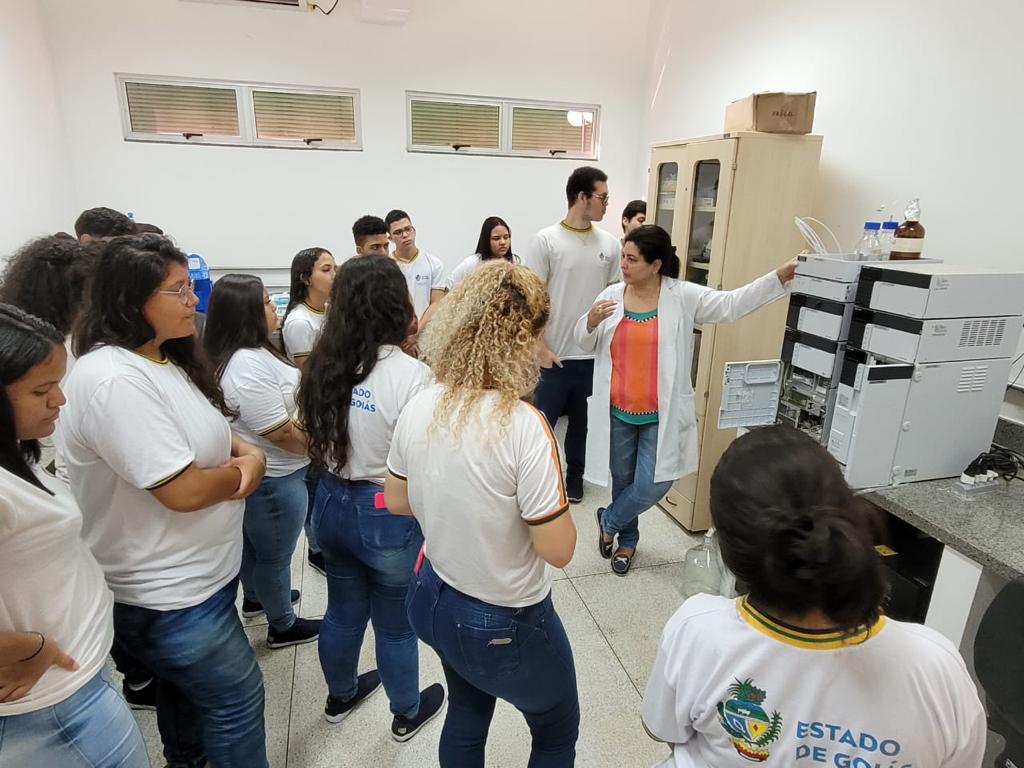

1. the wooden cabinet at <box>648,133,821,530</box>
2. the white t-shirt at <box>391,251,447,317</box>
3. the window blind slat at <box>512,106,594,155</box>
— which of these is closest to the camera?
the wooden cabinet at <box>648,133,821,530</box>

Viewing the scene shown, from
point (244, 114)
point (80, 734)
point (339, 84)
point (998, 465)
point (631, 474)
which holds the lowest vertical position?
point (631, 474)

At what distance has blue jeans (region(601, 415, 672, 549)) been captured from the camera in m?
2.43

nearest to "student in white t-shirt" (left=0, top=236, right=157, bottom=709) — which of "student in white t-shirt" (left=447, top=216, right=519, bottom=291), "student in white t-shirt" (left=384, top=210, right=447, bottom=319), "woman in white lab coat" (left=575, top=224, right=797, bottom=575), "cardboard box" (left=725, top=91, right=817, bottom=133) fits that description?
"woman in white lab coat" (left=575, top=224, right=797, bottom=575)

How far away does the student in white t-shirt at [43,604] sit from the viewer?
Answer: 32.9 inches

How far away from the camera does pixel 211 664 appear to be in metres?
1.21

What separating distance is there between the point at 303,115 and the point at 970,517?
4254 mm

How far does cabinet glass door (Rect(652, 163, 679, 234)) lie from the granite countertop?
185 centimetres

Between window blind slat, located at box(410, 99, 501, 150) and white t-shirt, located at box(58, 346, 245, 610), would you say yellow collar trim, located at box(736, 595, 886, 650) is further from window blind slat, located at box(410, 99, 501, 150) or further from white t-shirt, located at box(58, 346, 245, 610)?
window blind slat, located at box(410, 99, 501, 150)

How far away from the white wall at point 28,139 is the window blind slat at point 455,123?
2193 mm

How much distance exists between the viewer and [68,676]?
0.91 m

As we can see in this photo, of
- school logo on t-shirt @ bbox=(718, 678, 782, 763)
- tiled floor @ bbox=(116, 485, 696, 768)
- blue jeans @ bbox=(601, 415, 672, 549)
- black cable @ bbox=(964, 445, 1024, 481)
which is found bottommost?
tiled floor @ bbox=(116, 485, 696, 768)

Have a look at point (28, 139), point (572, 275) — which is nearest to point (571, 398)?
point (572, 275)

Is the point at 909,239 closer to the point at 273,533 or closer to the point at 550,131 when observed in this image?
the point at 273,533

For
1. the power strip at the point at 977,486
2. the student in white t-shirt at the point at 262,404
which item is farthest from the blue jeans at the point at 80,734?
the power strip at the point at 977,486
